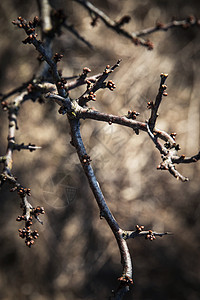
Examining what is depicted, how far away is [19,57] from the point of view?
4.78 meters

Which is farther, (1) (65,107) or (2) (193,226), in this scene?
(2) (193,226)

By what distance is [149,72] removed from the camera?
16.2ft

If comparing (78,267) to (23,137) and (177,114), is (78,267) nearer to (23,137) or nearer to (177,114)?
(23,137)

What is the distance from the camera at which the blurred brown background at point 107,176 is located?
155 inches

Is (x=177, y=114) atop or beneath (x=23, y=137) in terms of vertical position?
atop

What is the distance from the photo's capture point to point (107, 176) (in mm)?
4445

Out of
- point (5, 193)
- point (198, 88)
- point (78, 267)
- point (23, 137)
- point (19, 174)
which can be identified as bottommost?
point (78, 267)

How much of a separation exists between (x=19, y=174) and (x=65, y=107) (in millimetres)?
2986

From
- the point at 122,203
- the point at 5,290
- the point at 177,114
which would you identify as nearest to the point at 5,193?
the point at 5,290

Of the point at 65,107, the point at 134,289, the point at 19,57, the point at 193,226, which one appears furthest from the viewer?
the point at 19,57

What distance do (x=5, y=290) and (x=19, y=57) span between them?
3.94m

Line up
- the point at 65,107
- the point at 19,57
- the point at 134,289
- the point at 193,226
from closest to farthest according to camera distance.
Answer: the point at 65,107 < the point at 134,289 < the point at 193,226 < the point at 19,57

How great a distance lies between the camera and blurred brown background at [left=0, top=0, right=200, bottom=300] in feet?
12.9

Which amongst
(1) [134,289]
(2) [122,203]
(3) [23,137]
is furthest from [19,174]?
(1) [134,289]
